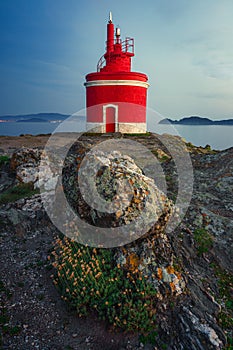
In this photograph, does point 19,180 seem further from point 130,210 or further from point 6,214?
point 130,210

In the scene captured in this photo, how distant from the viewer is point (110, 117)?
24.9 metres

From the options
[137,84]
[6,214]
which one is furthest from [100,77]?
[6,214]

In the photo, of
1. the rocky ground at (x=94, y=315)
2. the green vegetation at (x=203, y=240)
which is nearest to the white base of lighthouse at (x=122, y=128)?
the rocky ground at (x=94, y=315)

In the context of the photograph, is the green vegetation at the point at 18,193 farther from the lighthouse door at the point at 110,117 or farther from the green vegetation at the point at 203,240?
the lighthouse door at the point at 110,117

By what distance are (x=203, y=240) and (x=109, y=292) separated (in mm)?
3457

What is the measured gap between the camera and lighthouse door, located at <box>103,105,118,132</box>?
24.7m

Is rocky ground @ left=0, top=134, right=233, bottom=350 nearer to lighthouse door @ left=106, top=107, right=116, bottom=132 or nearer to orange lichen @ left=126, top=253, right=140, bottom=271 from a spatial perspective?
orange lichen @ left=126, top=253, right=140, bottom=271

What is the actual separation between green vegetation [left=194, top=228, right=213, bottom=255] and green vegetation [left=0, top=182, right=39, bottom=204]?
17.9ft

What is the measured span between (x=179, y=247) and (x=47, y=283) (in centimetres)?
323

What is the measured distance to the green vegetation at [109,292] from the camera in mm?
4246

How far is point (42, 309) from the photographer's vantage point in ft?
15.3

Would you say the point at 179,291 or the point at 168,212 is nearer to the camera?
the point at 179,291

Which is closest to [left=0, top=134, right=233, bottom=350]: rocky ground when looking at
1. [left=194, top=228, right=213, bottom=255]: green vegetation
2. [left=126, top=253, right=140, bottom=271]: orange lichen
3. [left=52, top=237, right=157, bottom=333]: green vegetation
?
[left=194, top=228, right=213, bottom=255]: green vegetation

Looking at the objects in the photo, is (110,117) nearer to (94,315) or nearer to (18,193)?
(18,193)
